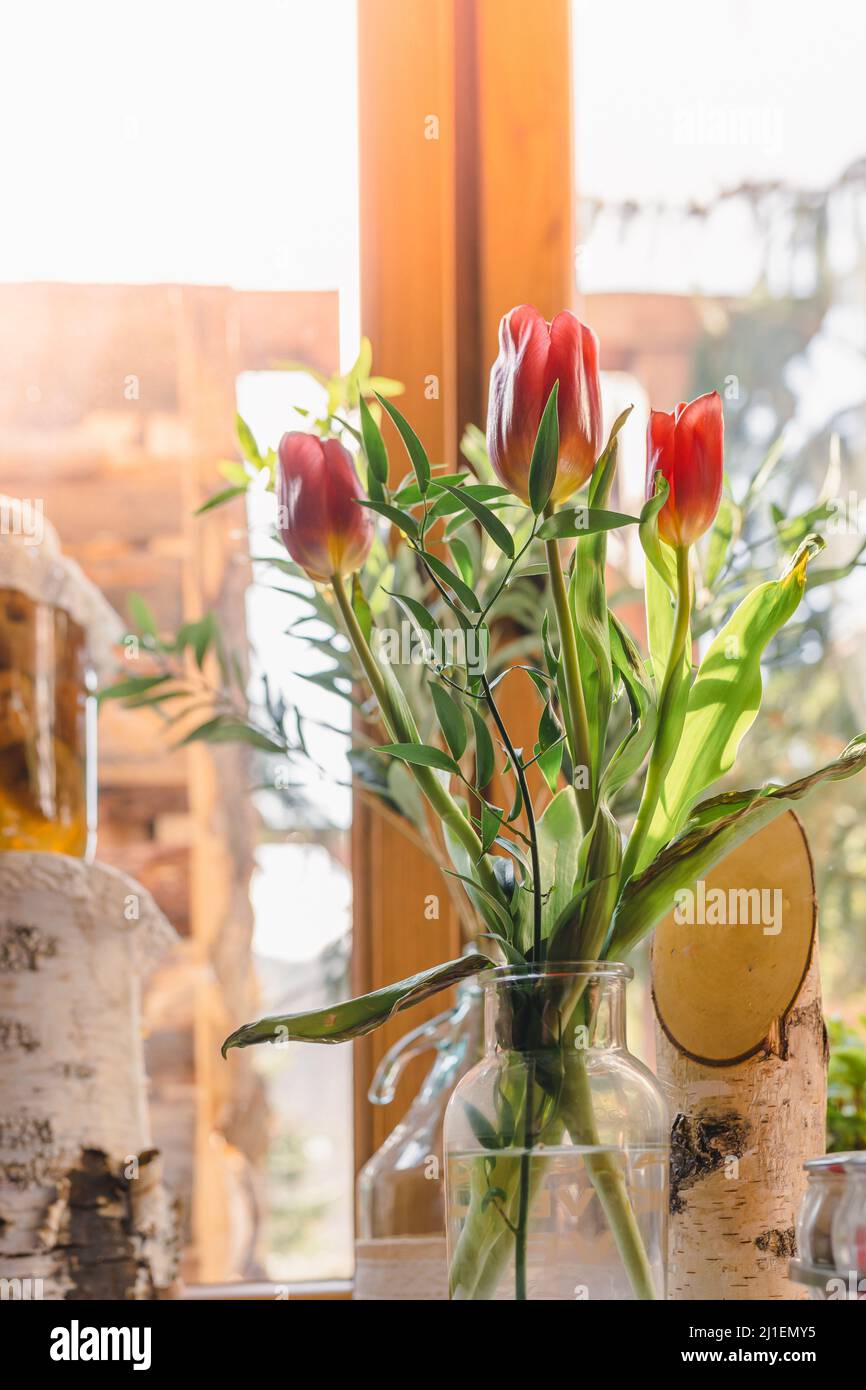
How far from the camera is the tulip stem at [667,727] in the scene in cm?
58

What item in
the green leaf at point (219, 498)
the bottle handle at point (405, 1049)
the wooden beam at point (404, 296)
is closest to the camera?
the green leaf at point (219, 498)

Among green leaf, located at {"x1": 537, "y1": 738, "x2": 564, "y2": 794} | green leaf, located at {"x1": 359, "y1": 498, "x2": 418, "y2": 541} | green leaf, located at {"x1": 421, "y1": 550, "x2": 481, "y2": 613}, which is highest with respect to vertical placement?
green leaf, located at {"x1": 359, "y1": 498, "x2": 418, "y2": 541}

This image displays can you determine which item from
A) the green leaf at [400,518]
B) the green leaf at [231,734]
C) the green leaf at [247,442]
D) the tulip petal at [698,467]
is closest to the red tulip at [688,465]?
the tulip petal at [698,467]

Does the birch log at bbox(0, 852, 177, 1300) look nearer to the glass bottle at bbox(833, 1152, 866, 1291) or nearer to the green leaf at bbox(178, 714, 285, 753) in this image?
the green leaf at bbox(178, 714, 285, 753)

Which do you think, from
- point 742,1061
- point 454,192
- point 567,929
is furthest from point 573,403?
point 454,192

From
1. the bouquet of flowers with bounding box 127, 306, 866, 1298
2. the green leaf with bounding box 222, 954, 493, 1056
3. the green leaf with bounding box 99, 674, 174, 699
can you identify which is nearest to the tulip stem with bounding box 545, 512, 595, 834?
the bouquet of flowers with bounding box 127, 306, 866, 1298

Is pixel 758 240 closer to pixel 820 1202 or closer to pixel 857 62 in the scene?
pixel 857 62

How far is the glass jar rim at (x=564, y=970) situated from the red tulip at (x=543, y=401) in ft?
0.64

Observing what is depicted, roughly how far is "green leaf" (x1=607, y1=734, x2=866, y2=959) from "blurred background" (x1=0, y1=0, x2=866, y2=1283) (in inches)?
17.6

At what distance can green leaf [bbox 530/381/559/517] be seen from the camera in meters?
0.54

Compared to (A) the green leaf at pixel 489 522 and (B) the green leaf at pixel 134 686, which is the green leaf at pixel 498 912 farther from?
(B) the green leaf at pixel 134 686

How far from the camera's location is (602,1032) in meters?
0.58

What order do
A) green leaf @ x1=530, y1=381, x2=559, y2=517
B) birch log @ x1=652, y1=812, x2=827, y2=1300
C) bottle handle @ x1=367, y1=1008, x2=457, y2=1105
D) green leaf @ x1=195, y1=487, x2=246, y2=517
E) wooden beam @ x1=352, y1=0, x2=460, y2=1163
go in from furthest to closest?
wooden beam @ x1=352, y1=0, x2=460, y2=1163, bottle handle @ x1=367, y1=1008, x2=457, y2=1105, green leaf @ x1=195, y1=487, x2=246, y2=517, birch log @ x1=652, y1=812, x2=827, y2=1300, green leaf @ x1=530, y1=381, x2=559, y2=517

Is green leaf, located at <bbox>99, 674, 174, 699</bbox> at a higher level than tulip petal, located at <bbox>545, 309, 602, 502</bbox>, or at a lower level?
lower
